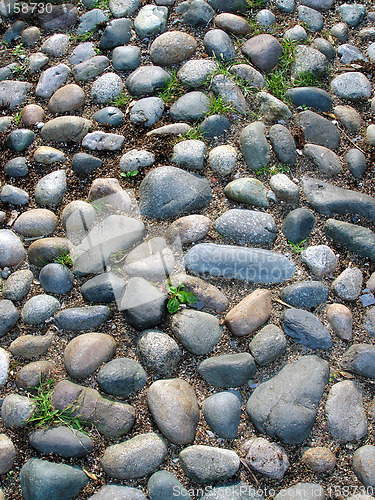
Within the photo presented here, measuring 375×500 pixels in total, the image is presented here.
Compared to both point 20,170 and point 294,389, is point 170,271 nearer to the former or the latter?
point 294,389

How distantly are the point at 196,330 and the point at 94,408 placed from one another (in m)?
0.55

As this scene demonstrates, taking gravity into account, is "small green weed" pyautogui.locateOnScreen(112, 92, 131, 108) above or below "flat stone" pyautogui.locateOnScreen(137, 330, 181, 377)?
above

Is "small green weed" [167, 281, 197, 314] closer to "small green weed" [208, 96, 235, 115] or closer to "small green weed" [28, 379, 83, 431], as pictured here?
"small green weed" [28, 379, 83, 431]

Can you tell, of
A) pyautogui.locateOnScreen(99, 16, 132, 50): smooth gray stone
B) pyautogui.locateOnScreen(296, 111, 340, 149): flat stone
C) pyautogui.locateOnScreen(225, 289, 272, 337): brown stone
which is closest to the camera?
pyautogui.locateOnScreen(225, 289, 272, 337): brown stone

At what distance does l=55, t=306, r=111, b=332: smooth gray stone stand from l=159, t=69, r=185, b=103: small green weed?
56.1 inches

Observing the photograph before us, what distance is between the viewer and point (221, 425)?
1.92 metres

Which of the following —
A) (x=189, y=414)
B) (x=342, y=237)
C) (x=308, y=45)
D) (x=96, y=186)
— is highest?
(x=308, y=45)

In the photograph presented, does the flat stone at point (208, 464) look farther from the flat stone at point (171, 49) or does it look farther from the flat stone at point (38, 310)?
the flat stone at point (171, 49)

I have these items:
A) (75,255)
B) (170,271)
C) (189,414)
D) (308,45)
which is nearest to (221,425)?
(189,414)

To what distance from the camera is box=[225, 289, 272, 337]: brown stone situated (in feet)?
7.00

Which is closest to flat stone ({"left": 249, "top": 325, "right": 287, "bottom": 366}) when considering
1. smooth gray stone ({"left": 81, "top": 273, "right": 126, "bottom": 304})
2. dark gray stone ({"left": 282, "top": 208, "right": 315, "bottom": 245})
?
dark gray stone ({"left": 282, "top": 208, "right": 315, "bottom": 245})

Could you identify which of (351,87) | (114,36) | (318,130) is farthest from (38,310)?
(351,87)

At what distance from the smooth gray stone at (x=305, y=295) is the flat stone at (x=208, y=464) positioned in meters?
0.75

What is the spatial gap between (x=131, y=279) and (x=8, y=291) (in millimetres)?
621
